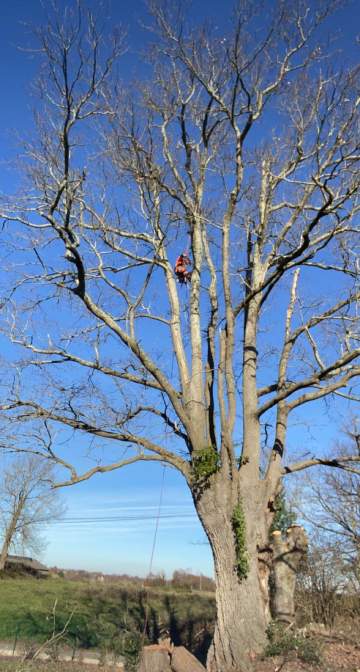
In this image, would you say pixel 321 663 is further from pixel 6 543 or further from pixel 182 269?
pixel 6 543

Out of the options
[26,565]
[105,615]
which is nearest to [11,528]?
[26,565]

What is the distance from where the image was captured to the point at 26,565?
159ft

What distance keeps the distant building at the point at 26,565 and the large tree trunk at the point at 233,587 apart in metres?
42.0

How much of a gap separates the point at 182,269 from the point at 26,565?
44.1 metres

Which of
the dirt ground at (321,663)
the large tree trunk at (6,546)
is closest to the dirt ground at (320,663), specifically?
the dirt ground at (321,663)

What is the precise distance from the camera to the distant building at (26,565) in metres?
47.1

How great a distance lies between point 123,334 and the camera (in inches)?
432

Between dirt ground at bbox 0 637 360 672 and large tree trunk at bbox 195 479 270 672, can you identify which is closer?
dirt ground at bbox 0 637 360 672

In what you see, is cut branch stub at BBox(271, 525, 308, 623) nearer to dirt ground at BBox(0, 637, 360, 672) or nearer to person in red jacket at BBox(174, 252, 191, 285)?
dirt ground at BBox(0, 637, 360, 672)

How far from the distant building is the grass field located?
39.6 ft

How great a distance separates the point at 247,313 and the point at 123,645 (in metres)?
7.37

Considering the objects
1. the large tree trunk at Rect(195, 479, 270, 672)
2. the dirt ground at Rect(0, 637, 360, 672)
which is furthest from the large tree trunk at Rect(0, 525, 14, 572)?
the large tree trunk at Rect(195, 479, 270, 672)

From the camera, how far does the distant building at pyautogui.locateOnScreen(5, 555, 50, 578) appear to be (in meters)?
47.1

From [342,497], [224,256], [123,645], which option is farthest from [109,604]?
[224,256]
